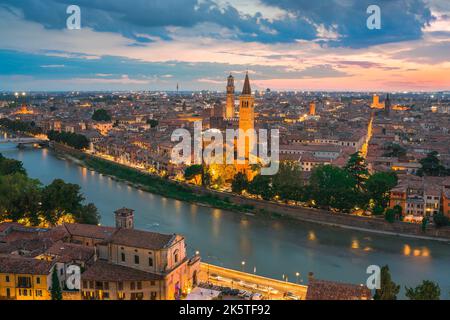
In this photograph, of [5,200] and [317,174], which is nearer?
[5,200]

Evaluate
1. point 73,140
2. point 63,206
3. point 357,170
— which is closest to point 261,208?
point 357,170

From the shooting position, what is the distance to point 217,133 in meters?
17.3

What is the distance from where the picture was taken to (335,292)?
15.5 feet

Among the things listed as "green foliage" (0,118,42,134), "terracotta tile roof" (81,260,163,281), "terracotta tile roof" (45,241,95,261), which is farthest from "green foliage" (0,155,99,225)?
"green foliage" (0,118,42,134)

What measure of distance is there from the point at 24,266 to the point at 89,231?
1587 mm

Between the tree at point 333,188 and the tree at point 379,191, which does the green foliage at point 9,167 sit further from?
the tree at point 379,191

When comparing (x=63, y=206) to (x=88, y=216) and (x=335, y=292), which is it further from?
(x=335, y=292)

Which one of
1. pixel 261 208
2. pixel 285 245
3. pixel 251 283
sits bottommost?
pixel 285 245

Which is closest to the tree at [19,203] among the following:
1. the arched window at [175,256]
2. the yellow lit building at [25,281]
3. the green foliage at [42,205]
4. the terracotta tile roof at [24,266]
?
the green foliage at [42,205]

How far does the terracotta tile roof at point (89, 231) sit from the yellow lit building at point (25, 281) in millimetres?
1392
